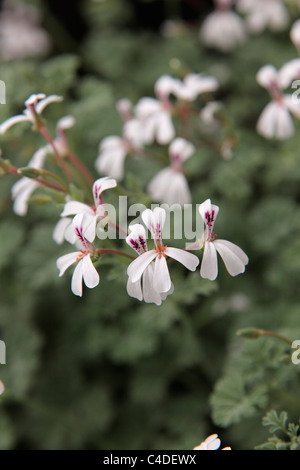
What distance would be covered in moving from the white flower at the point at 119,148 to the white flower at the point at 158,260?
0.81m

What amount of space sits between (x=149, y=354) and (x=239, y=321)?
454 mm

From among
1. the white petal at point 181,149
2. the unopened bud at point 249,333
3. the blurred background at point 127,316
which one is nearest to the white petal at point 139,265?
the unopened bud at point 249,333

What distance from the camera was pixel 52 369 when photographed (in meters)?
2.64

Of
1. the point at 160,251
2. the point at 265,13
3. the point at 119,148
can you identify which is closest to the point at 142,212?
the point at 160,251

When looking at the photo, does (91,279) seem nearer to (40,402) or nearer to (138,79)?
(40,402)

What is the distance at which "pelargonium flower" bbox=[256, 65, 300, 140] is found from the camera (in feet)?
6.73

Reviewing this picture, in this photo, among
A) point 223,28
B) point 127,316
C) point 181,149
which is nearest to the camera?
point 181,149

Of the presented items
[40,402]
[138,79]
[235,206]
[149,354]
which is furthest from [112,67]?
[40,402]

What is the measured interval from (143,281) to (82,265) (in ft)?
0.55

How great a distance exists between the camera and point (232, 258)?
1.43 meters

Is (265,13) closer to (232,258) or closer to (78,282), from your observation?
(232,258)

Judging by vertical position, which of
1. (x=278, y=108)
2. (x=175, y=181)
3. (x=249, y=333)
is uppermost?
(x=278, y=108)

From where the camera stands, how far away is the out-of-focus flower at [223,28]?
321cm

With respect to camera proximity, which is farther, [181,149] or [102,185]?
[181,149]
